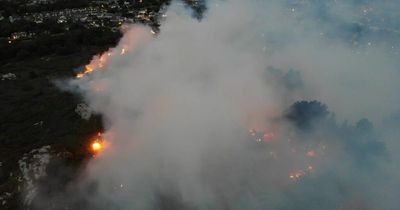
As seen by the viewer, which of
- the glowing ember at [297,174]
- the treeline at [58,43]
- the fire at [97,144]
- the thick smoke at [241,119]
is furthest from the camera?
the treeline at [58,43]

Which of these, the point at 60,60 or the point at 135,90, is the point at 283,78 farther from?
the point at 60,60

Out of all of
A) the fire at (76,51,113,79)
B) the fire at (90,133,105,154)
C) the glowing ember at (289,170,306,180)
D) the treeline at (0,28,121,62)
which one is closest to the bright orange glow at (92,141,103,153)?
the fire at (90,133,105,154)

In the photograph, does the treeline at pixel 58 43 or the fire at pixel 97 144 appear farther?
the treeline at pixel 58 43

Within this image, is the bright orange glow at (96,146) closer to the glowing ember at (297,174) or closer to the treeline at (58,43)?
the glowing ember at (297,174)

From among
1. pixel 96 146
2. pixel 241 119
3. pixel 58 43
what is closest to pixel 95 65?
pixel 58 43

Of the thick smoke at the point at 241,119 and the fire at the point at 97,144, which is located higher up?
the thick smoke at the point at 241,119

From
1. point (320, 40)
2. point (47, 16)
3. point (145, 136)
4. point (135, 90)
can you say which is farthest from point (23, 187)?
point (47, 16)

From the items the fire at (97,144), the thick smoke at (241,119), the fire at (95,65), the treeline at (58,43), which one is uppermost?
the thick smoke at (241,119)

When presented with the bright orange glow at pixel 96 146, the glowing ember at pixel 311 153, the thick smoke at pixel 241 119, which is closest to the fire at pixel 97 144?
the bright orange glow at pixel 96 146
